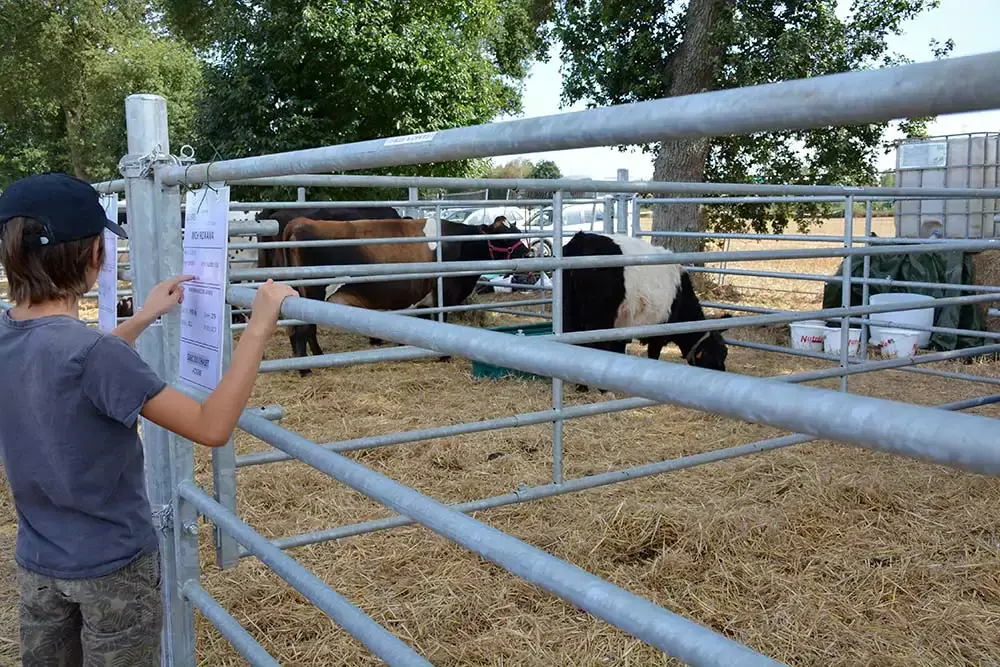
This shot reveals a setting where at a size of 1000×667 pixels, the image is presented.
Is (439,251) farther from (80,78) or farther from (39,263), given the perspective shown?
(80,78)

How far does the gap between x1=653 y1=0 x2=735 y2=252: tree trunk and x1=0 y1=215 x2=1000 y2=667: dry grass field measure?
6557 millimetres

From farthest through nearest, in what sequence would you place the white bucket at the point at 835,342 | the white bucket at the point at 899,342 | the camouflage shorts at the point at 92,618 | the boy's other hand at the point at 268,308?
the white bucket at the point at 835,342 < the white bucket at the point at 899,342 < the camouflage shorts at the point at 92,618 < the boy's other hand at the point at 268,308

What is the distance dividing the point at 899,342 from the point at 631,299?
2566 millimetres

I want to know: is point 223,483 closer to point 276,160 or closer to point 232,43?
point 276,160

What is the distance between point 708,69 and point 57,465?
10.9 meters

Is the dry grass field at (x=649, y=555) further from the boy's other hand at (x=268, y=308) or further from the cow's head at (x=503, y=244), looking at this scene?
the cow's head at (x=503, y=244)

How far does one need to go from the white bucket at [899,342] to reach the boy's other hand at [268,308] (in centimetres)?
671

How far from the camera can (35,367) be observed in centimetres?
143

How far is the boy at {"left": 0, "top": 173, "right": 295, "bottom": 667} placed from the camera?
138cm

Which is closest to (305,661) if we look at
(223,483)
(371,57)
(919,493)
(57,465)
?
(223,483)

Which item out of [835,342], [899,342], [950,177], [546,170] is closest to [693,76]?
[950,177]

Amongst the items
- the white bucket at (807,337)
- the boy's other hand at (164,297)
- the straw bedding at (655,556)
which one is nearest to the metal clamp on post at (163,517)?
the boy's other hand at (164,297)

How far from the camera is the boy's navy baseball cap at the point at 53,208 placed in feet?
4.73

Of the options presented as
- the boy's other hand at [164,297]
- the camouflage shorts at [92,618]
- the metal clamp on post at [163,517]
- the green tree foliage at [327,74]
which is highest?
the green tree foliage at [327,74]
